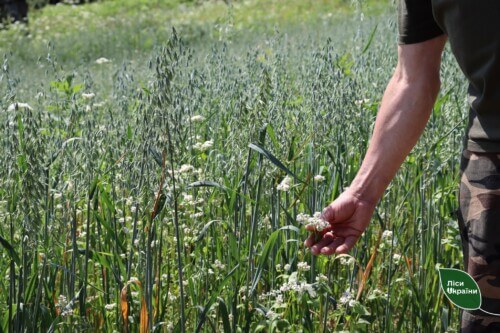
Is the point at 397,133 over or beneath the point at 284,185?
over

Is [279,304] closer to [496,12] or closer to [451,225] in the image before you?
[451,225]

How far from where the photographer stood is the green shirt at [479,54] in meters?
2.00

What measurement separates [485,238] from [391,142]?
0.37 metres

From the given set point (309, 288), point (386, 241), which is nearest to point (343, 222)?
point (309, 288)

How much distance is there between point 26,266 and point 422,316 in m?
1.27

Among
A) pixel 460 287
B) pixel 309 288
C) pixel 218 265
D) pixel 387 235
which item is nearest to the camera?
pixel 460 287

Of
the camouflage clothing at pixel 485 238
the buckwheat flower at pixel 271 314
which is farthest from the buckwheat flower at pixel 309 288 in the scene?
the camouflage clothing at pixel 485 238

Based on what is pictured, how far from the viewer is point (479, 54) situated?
203 centimetres

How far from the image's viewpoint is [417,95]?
229 cm

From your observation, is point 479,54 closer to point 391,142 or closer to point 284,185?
point 391,142

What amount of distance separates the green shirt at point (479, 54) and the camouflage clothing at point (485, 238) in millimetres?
46

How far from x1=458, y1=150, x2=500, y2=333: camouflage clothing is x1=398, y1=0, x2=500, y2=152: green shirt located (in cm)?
5

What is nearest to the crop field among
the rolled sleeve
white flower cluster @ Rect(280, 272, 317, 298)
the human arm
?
white flower cluster @ Rect(280, 272, 317, 298)

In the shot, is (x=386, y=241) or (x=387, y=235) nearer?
(x=387, y=235)
